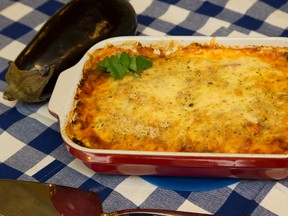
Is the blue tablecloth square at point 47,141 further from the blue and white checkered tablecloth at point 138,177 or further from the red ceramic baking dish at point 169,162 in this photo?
the red ceramic baking dish at point 169,162

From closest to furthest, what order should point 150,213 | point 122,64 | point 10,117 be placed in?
point 150,213 < point 122,64 < point 10,117

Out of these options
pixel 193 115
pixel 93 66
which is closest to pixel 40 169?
pixel 93 66

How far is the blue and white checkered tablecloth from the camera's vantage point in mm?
1407

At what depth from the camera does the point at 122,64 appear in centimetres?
165

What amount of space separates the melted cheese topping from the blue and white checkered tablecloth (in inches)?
5.3

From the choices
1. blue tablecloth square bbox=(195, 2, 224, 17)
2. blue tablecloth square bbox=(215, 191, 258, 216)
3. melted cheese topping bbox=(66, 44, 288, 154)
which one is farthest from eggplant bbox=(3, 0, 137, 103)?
blue tablecloth square bbox=(215, 191, 258, 216)

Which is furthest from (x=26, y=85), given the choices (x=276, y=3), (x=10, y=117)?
(x=276, y=3)

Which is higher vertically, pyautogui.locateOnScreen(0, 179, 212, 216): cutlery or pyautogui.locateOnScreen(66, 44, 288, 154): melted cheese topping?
pyautogui.locateOnScreen(66, 44, 288, 154): melted cheese topping

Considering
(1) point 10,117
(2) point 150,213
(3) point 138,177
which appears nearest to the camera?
(2) point 150,213

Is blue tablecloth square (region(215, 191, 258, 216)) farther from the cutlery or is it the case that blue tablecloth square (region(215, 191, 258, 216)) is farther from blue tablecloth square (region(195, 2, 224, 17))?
blue tablecloth square (region(195, 2, 224, 17))

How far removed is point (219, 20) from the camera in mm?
2176

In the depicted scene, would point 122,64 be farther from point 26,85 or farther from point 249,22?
point 249,22

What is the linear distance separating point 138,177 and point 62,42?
2.07ft

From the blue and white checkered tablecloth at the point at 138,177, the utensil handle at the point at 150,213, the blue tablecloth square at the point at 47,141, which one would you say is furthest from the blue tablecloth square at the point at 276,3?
the utensil handle at the point at 150,213
